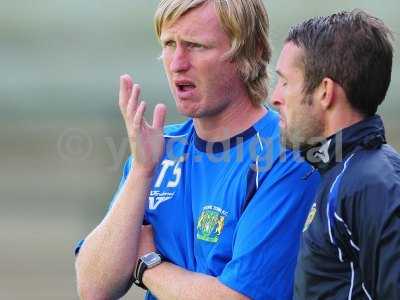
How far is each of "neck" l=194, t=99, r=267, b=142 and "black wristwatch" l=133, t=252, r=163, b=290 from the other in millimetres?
413

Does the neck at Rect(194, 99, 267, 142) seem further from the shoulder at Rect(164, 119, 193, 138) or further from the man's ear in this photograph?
the man's ear

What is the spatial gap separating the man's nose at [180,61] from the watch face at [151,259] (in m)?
0.58

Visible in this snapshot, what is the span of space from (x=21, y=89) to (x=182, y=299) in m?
5.41

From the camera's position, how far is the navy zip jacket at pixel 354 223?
2197 millimetres

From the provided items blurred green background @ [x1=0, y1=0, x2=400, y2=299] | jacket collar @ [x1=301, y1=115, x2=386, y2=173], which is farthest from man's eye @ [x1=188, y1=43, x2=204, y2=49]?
blurred green background @ [x1=0, y1=0, x2=400, y2=299]

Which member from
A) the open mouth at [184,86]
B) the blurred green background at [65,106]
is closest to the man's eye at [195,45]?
the open mouth at [184,86]

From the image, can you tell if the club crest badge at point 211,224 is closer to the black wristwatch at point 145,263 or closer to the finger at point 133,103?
the black wristwatch at point 145,263

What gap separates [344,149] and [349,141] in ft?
0.09

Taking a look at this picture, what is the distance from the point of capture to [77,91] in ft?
24.8

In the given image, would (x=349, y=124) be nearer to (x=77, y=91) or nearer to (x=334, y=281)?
(x=334, y=281)

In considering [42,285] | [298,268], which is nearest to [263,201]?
[298,268]

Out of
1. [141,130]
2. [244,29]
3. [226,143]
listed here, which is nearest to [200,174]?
[226,143]

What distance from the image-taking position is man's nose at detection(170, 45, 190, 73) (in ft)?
9.34

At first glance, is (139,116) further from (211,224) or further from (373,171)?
(373,171)
